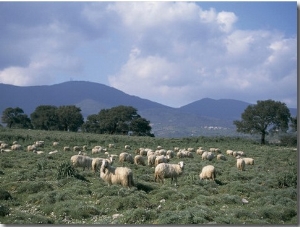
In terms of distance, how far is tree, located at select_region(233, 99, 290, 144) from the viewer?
51156 millimetres

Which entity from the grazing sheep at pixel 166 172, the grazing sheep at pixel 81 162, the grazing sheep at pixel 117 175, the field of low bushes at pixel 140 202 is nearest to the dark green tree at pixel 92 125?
the grazing sheep at pixel 81 162

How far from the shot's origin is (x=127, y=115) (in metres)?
65.2

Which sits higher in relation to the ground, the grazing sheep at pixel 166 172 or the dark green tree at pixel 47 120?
the dark green tree at pixel 47 120

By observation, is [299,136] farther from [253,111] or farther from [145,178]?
[253,111]

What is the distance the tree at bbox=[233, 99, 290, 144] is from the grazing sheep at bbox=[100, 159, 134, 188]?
4175 cm

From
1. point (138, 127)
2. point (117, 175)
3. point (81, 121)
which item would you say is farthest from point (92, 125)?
point (117, 175)

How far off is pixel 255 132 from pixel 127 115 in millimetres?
24317

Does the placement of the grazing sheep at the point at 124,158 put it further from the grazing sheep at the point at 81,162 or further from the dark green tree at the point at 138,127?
the dark green tree at the point at 138,127

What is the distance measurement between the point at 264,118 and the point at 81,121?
118 feet

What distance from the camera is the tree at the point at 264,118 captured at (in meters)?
51.2

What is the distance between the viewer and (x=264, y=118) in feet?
176

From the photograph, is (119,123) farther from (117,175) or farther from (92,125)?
(117,175)

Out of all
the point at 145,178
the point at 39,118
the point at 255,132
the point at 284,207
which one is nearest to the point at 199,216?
the point at 284,207

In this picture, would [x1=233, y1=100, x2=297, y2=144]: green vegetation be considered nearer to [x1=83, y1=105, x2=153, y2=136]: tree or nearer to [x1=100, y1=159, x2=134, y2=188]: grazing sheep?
[x1=83, y1=105, x2=153, y2=136]: tree
